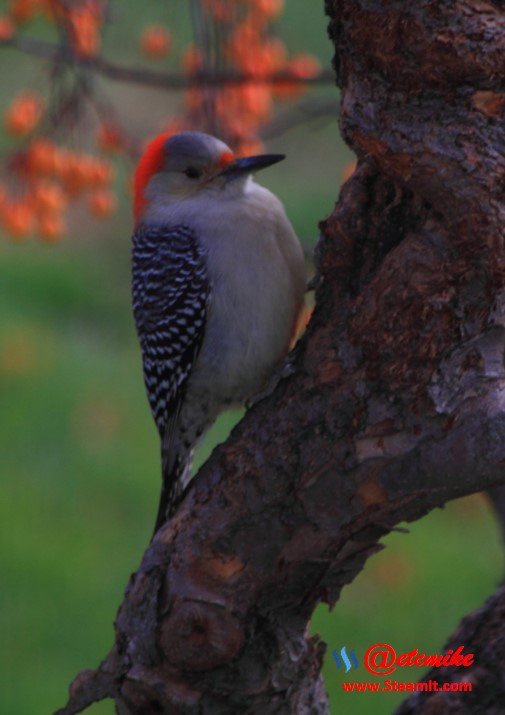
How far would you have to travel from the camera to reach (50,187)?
597 centimetres

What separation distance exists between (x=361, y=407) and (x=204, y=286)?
1378mm

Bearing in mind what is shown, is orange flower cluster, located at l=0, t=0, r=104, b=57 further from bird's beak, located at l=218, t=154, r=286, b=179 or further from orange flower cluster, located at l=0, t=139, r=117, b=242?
bird's beak, located at l=218, t=154, r=286, b=179

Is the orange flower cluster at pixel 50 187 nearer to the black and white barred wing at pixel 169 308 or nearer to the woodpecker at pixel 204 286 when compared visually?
the woodpecker at pixel 204 286

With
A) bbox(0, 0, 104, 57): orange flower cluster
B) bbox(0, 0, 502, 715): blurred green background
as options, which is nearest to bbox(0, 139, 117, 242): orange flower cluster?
bbox(0, 0, 104, 57): orange flower cluster

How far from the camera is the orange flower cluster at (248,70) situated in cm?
544

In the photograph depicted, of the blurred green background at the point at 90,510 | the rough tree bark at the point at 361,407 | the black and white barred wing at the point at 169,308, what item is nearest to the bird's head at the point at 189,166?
the black and white barred wing at the point at 169,308

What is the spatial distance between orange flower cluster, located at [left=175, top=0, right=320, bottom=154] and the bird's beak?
2.45 feet

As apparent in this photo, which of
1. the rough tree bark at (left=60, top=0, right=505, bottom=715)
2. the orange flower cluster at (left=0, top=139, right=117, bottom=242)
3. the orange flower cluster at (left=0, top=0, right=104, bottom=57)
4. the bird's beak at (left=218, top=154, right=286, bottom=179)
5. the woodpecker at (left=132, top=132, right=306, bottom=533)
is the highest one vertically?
the orange flower cluster at (left=0, top=0, right=104, bottom=57)

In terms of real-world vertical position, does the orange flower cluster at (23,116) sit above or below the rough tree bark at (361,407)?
above

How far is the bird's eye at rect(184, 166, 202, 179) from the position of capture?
458cm

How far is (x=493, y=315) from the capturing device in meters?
3.02

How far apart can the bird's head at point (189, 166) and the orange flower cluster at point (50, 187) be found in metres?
0.80

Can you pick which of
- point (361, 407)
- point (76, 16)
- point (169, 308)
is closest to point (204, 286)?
point (169, 308)

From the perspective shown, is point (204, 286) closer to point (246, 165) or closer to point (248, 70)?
point (246, 165)
